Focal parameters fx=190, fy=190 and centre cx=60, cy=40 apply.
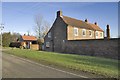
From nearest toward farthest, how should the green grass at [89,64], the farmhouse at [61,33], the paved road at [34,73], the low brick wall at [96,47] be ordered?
the paved road at [34,73], the green grass at [89,64], the low brick wall at [96,47], the farmhouse at [61,33]

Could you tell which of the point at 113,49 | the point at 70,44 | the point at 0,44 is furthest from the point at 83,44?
the point at 0,44

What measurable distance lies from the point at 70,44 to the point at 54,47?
717 centimetres

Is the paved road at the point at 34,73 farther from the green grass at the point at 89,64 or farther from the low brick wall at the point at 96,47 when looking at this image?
the low brick wall at the point at 96,47

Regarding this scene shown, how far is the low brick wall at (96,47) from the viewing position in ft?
96.5

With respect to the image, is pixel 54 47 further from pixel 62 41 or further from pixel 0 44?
pixel 0 44

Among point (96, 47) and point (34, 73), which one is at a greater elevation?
point (96, 47)

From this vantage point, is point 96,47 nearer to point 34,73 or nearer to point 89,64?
point 89,64

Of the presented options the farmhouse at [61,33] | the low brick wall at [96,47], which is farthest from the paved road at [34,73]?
the farmhouse at [61,33]

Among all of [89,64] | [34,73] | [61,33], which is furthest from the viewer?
[61,33]

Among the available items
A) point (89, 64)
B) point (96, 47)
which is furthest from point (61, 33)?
point (89, 64)

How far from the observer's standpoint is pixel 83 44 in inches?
1411

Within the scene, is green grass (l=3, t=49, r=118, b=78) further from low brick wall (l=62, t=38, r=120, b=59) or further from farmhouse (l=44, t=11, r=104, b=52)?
farmhouse (l=44, t=11, r=104, b=52)

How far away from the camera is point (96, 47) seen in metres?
32.7

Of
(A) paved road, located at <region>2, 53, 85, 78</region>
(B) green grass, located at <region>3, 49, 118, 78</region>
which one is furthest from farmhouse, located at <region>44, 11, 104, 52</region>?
(A) paved road, located at <region>2, 53, 85, 78</region>
